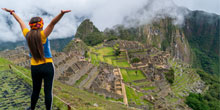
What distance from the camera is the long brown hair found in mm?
2355

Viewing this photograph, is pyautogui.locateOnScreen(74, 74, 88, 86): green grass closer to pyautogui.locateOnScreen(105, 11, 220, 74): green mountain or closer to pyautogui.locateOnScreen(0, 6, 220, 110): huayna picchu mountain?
pyautogui.locateOnScreen(0, 6, 220, 110): huayna picchu mountain

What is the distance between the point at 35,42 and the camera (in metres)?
2.37

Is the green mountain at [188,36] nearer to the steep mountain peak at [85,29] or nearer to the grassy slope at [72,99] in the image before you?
the steep mountain peak at [85,29]

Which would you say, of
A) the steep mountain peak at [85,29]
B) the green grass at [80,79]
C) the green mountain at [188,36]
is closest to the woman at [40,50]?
the green grass at [80,79]

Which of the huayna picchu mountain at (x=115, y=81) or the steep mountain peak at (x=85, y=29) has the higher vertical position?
the steep mountain peak at (x=85, y=29)

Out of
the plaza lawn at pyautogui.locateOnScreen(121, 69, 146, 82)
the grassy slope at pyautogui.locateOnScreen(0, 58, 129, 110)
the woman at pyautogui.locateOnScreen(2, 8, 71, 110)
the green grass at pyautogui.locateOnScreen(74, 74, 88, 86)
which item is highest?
the woman at pyautogui.locateOnScreen(2, 8, 71, 110)

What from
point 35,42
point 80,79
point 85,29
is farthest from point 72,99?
point 85,29

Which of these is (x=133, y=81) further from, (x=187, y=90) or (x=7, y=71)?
(x=7, y=71)

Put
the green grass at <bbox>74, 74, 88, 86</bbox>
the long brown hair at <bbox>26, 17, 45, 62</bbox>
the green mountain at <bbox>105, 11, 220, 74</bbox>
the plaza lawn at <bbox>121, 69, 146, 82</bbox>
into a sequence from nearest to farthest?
the long brown hair at <bbox>26, 17, 45, 62</bbox>
the green grass at <bbox>74, 74, 88, 86</bbox>
the plaza lawn at <bbox>121, 69, 146, 82</bbox>
the green mountain at <bbox>105, 11, 220, 74</bbox>

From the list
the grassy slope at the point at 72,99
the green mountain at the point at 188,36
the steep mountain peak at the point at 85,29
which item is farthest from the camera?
the green mountain at the point at 188,36

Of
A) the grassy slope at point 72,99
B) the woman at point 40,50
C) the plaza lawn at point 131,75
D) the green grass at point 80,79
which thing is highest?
the woman at point 40,50

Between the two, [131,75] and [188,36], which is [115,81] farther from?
[188,36]

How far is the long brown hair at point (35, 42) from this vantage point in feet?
7.73

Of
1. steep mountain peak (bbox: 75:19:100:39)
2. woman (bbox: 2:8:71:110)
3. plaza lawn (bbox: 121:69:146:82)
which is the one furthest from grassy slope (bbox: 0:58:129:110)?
steep mountain peak (bbox: 75:19:100:39)
